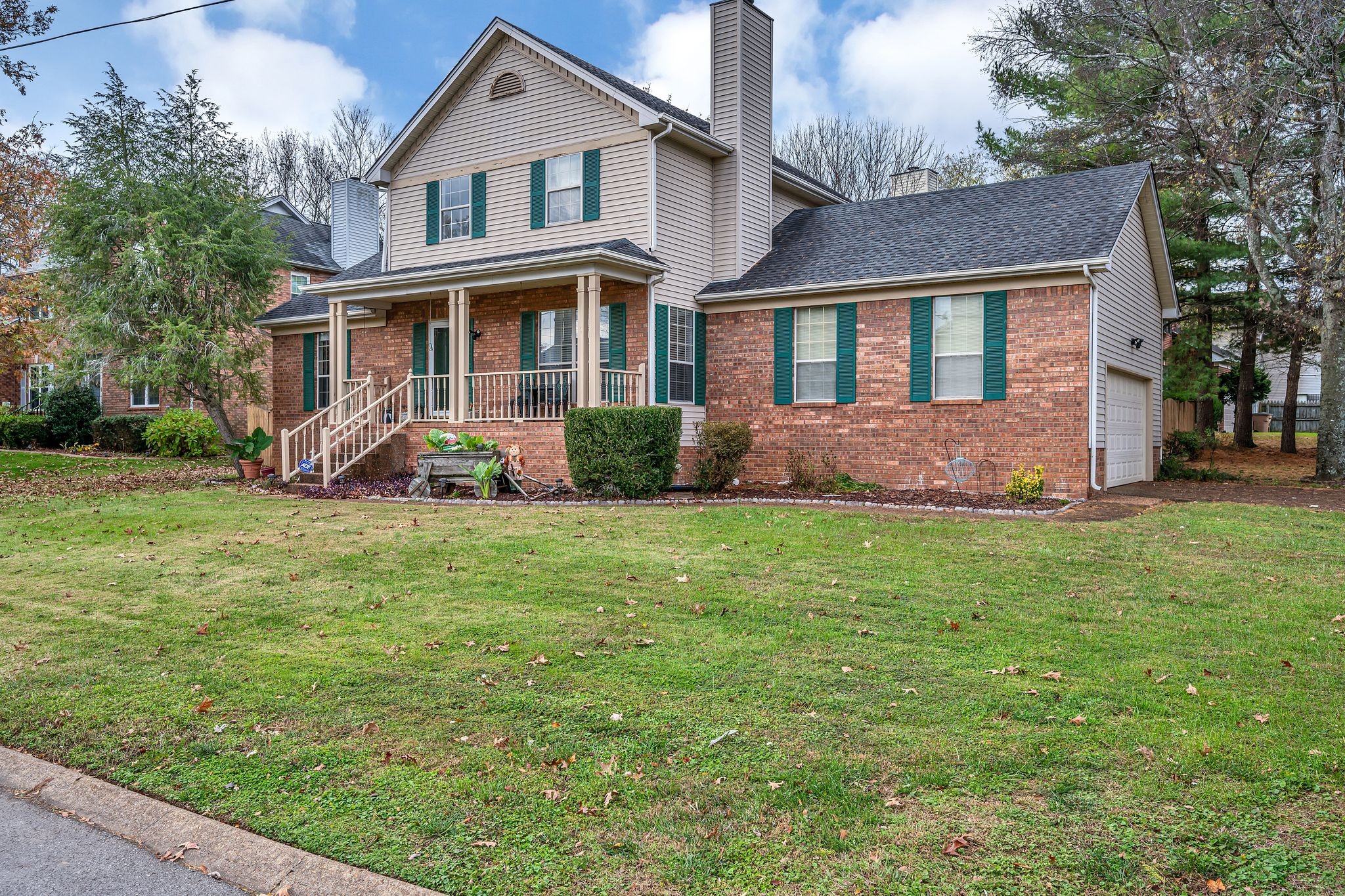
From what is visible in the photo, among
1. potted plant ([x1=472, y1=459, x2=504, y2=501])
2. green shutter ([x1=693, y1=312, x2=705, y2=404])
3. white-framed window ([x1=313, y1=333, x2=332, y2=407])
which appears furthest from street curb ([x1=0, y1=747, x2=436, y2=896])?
white-framed window ([x1=313, y1=333, x2=332, y2=407])

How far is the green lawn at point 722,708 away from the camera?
318cm

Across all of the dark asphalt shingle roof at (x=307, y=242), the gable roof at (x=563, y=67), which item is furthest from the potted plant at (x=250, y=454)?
the dark asphalt shingle roof at (x=307, y=242)

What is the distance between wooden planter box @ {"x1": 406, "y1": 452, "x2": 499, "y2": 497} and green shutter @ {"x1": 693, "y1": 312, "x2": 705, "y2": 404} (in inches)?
159

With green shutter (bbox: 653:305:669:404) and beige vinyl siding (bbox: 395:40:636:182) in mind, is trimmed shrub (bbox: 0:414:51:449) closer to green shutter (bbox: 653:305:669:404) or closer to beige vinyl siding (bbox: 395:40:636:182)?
beige vinyl siding (bbox: 395:40:636:182)

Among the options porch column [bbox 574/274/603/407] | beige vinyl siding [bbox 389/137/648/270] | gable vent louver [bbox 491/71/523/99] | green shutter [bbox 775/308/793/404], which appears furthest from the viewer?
gable vent louver [bbox 491/71/523/99]

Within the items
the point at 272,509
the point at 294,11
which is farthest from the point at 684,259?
the point at 294,11

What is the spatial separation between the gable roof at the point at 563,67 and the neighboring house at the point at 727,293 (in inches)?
2.9

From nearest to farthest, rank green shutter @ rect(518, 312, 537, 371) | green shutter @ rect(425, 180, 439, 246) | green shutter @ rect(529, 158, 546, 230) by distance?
green shutter @ rect(518, 312, 537, 371), green shutter @ rect(529, 158, 546, 230), green shutter @ rect(425, 180, 439, 246)

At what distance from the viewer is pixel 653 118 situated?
14.9 m

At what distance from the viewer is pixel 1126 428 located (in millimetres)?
16109

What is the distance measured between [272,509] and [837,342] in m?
8.76

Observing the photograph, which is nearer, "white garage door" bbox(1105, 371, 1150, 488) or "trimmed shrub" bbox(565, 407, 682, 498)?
"trimmed shrub" bbox(565, 407, 682, 498)

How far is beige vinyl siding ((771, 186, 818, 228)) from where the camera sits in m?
18.1

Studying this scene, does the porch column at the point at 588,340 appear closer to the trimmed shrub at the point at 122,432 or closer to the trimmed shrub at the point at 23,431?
the trimmed shrub at the point at 122,432
